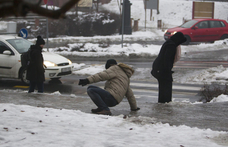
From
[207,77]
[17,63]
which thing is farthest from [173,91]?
[17,63]

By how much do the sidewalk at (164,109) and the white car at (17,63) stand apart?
211 cm

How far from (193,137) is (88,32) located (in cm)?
2459

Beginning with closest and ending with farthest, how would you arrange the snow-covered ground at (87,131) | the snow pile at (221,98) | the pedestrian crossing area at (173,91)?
1. the snow-covered ground at (87,131)
2. the snow pile at (221,98)
3. the pedestrian crossing area at (173,91)

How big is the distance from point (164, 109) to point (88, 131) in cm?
231

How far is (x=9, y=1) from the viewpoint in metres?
2.16

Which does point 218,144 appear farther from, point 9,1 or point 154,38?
point 154,38

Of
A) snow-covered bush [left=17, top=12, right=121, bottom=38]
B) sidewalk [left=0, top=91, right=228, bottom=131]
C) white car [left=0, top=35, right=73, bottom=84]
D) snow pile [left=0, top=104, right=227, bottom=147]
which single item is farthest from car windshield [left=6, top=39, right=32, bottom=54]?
snow-covered bush [left=17, top=12, right=121, bottom=38]

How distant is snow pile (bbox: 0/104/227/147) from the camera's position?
167 inches

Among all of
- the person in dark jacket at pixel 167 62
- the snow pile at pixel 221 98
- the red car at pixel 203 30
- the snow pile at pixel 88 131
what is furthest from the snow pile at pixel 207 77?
the red car at pixel 203 30

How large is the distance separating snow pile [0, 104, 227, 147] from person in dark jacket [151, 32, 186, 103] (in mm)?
1335

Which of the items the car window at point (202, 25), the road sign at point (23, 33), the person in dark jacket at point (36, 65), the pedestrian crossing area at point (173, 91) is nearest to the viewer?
the person in dark jacket at point (36, 65)

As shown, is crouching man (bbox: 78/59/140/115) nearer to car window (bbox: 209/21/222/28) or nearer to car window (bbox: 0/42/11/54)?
car window (bbox: 0/42/11/54)

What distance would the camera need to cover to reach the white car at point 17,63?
10156 millimetres

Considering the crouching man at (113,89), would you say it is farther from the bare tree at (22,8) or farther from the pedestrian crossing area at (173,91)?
the bare tree at (22,8)
